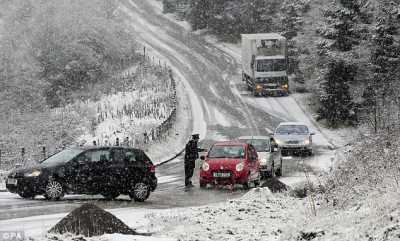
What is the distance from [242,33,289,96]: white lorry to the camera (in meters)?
54.0

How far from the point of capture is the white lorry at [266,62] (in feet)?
177

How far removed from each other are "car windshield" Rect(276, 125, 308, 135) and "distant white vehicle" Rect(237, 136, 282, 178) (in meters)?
8.13

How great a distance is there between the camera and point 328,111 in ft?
163

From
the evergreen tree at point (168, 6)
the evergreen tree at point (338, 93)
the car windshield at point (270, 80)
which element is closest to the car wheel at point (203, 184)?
the evergreen tree at point (338, 93)

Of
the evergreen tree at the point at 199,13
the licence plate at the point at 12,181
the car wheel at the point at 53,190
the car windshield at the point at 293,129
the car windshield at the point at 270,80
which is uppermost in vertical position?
the evergreen tree at the point at 199,13

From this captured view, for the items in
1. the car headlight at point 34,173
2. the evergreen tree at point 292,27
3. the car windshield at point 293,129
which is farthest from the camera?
the evergreen tree at point 292,27

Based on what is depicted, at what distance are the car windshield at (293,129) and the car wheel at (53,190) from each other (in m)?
20.2

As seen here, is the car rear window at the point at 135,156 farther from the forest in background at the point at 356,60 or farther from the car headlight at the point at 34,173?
the forest in background at the point at 356,60

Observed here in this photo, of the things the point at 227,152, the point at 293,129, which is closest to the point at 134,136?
the point at 293,129

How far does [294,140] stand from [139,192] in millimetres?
17906

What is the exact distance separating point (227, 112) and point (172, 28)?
3066 cm

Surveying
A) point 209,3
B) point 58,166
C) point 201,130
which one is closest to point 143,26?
point 209,3

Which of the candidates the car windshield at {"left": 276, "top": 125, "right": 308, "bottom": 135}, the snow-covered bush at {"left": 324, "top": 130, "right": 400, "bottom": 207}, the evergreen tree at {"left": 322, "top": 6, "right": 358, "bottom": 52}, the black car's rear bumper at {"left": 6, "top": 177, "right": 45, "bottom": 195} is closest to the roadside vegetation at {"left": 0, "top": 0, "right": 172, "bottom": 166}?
the car windshield at {"left": 276, "top": 125, "right": 308, "bottom": 135}

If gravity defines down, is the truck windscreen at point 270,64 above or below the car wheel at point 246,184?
above
